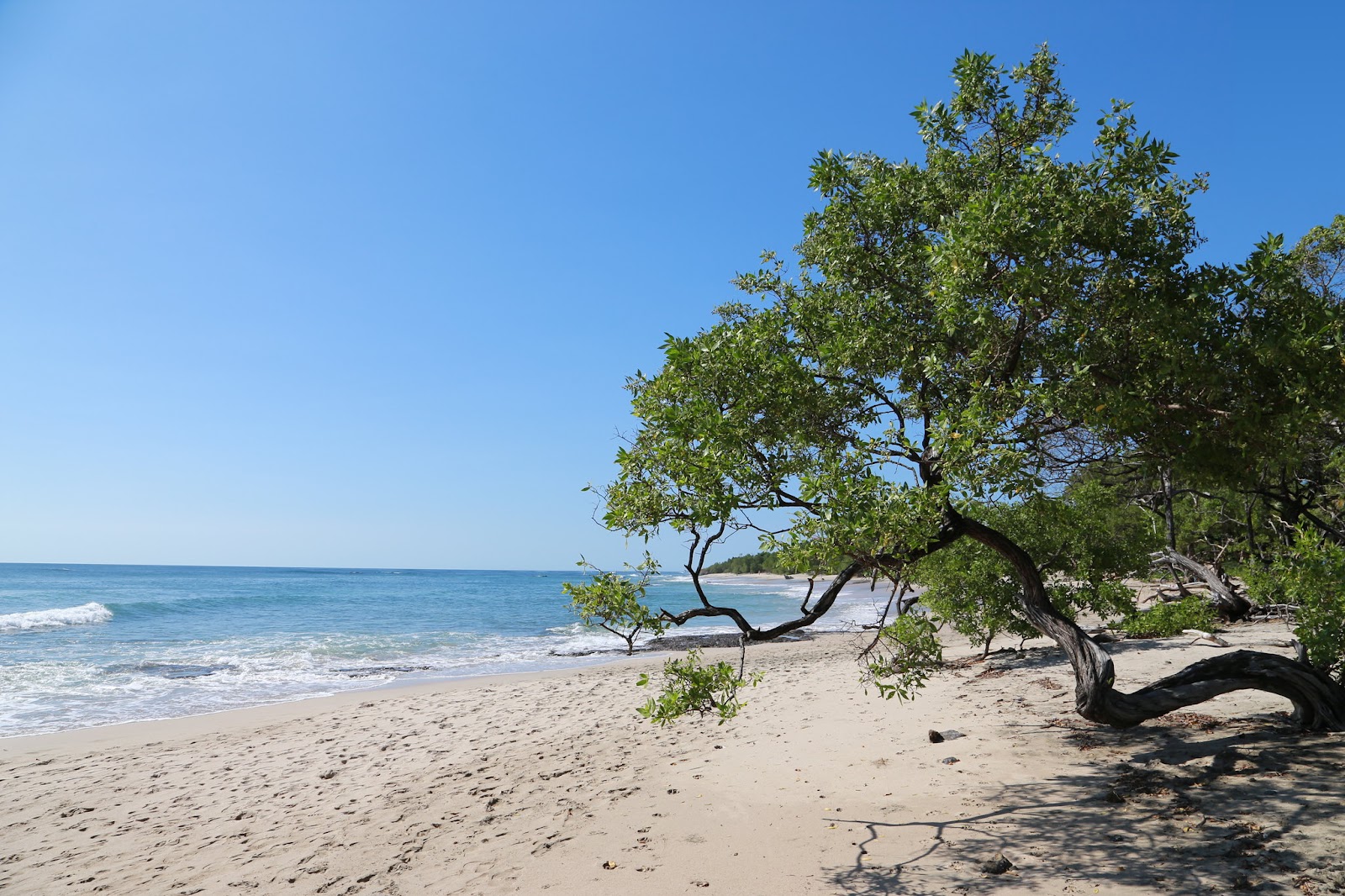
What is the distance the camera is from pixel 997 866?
5312 mm

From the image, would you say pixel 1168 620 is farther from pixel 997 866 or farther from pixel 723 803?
pixel 997 866

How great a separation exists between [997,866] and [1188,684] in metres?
3.02

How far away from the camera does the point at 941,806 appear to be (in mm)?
6770

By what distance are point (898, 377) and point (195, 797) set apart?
9800mm

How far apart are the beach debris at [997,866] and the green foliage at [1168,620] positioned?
10045mm

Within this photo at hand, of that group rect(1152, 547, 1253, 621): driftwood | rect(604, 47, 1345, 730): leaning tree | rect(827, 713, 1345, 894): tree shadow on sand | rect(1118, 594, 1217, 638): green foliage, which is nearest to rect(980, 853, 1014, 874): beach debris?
rect(827, 713, 1345, 894): tree shadow on sand

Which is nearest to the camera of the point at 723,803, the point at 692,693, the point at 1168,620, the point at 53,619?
the point at 692,693

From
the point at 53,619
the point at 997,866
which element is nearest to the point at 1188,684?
the point at 997,866

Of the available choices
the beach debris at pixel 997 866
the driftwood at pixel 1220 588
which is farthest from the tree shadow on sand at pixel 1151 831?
the driftwood at pixel 1220 588

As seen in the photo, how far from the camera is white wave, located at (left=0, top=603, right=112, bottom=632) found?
1281 inches

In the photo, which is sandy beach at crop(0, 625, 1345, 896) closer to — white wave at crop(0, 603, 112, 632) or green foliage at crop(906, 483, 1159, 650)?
green foliage at crop(906, 483, 1159, 650)

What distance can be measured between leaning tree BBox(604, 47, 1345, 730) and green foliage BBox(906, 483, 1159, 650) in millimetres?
5778

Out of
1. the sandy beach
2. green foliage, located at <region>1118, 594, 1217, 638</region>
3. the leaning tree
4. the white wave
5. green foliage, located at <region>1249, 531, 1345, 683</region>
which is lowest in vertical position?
the white wave

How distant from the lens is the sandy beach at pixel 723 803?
18.0 ft
